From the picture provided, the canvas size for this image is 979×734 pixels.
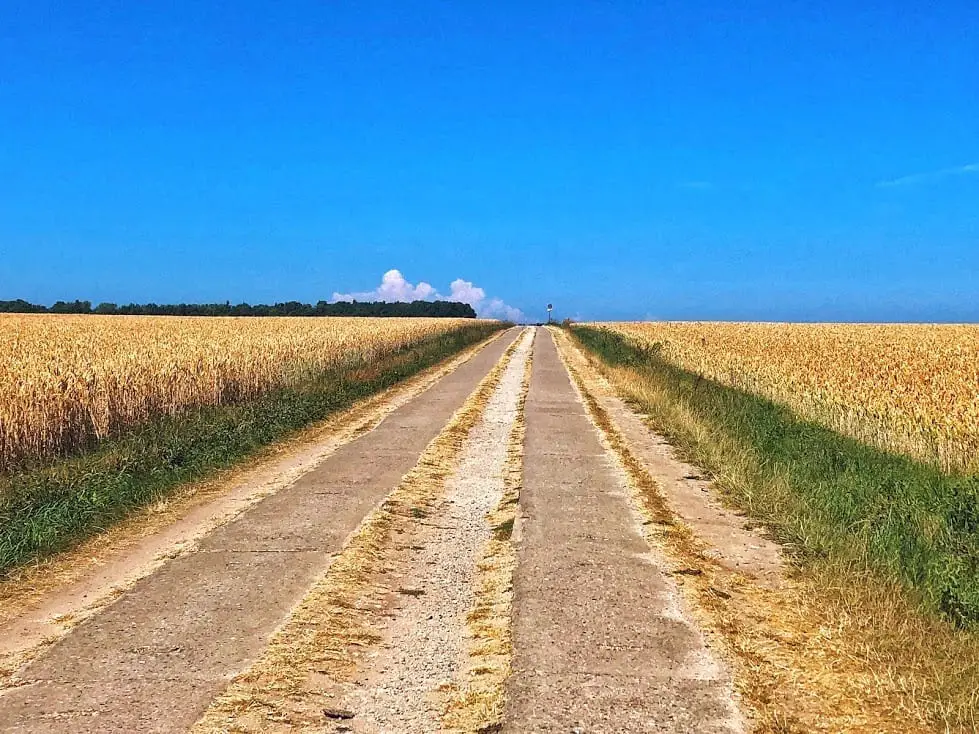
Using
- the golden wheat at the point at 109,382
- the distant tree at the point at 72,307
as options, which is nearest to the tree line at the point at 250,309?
the distant tree at the point at 72,307

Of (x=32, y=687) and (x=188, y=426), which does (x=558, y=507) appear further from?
(x=188, y=426)

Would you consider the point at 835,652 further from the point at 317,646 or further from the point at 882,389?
the point at 882,389

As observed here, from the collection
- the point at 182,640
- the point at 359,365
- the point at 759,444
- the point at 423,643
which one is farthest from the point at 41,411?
the point at 359,365

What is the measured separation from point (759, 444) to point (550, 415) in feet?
19.1

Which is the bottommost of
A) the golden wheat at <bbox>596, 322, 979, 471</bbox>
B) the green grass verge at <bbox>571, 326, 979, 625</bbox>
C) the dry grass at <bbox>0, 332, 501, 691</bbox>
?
the dry grass at <bbox>0, 332, 501, 691</bbox>

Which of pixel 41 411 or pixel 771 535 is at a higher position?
pixel 41 411

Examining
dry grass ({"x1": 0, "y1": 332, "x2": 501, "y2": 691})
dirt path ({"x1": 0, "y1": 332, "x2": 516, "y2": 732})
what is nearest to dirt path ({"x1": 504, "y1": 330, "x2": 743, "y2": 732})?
dirt path ({"x1": 0, "y1": 332, "x2": 516, "y2": 732})

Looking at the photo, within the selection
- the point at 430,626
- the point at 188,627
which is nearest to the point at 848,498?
the point at 430,626

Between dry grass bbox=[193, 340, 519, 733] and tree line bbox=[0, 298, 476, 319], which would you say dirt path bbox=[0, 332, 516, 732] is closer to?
dry grass bbox=[193, 340, 519, 733]

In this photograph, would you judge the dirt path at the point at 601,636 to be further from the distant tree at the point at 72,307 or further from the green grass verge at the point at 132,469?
the distant tree at the point at 72,307

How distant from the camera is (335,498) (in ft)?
33.7

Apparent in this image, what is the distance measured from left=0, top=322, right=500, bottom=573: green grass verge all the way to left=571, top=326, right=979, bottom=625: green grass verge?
7376mm

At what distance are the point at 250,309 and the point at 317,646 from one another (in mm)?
152601

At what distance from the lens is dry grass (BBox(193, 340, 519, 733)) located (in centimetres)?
461
